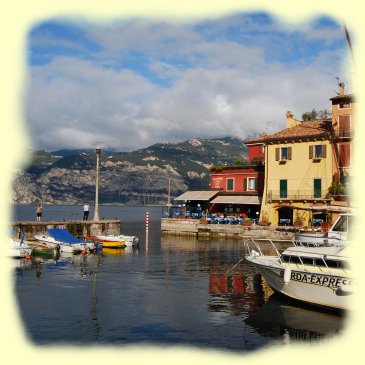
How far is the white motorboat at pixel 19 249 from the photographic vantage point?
134 ft

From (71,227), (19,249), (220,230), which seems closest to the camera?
(19,249)

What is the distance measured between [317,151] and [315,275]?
41659mm

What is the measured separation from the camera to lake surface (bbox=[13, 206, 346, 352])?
2031cm

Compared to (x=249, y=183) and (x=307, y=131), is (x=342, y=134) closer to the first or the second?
(x=307, y=131)

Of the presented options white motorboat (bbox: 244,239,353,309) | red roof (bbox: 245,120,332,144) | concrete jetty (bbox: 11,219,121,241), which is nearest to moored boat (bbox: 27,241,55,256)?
concrete jetty (bbox: 11,219,121,241)

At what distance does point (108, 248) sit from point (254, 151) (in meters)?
36.7

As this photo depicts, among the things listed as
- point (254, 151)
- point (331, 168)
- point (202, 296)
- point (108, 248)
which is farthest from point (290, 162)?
point (202, 296)

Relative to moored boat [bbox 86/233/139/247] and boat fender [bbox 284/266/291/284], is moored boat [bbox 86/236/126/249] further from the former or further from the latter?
boat fender [bbox 284/266/291/284]

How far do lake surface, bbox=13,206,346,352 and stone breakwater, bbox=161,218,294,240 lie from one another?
20.4 m

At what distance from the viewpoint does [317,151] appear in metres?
63.7

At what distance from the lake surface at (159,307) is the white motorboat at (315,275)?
0.80 metres

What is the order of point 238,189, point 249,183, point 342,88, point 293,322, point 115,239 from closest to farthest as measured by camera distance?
point 293,322, point 115,239, point 342,88, point 249,183, point 238,189

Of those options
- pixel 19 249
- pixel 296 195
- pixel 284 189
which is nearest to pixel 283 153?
pixel 284 189

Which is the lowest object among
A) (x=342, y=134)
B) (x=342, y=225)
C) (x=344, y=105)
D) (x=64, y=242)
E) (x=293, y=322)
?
(x=293, y=322)
